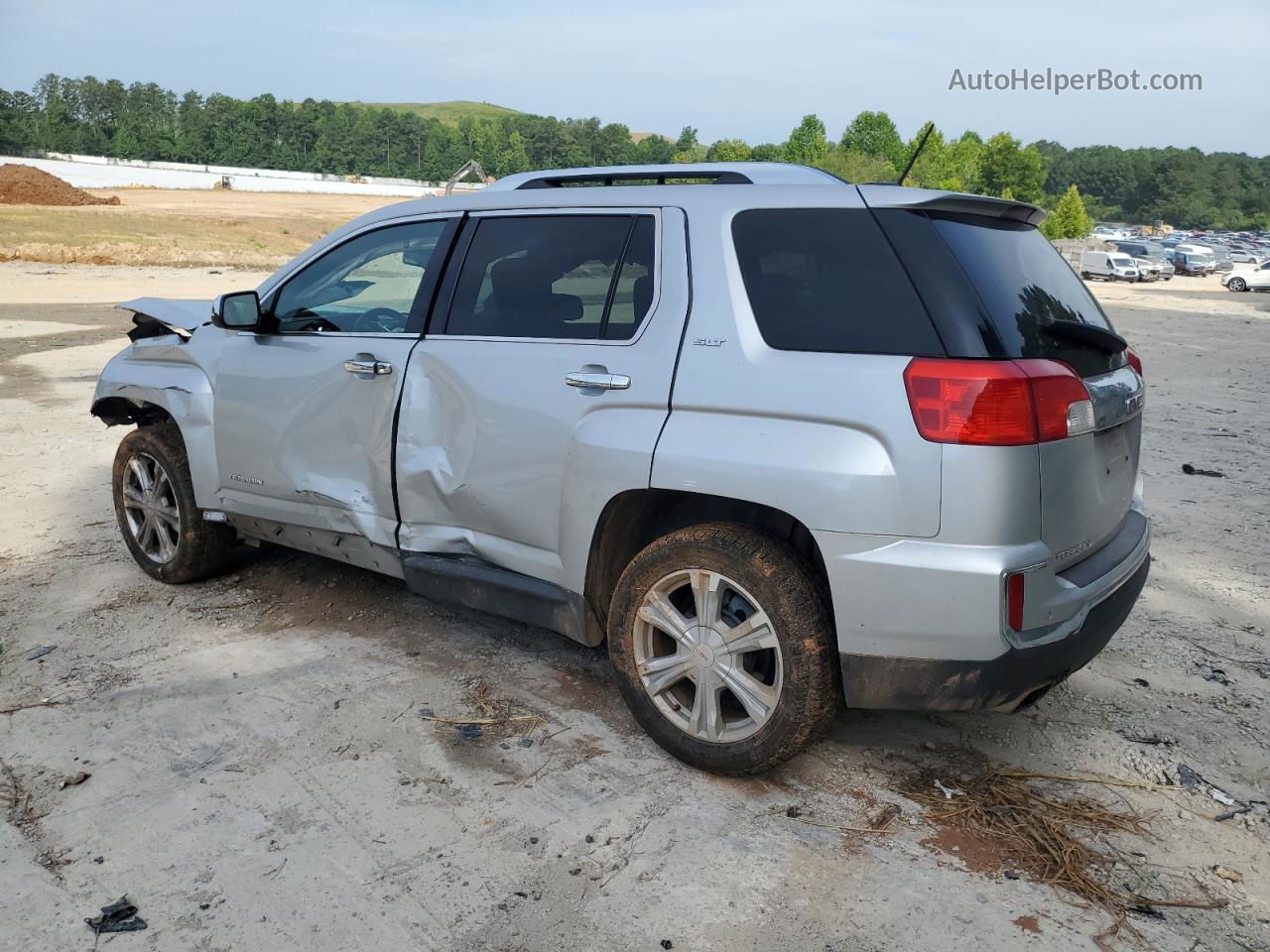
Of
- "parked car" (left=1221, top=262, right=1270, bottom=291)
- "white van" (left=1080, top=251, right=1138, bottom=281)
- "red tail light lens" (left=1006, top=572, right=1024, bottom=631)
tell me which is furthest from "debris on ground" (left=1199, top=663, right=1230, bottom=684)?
"white van" (left=1080, top=251, right=1138, bottom=281)

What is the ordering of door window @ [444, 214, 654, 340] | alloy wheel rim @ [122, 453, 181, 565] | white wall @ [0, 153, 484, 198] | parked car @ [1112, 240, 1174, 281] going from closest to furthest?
1. door window @ [444, 214, 654, 340]
2. alloy wheel rim @ [122, 453, 181, 565]
3. parked car @ [1112, 240, 1174, 281]
4. white wall @ [0, 153, 484, 198]

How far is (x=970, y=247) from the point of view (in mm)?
3146

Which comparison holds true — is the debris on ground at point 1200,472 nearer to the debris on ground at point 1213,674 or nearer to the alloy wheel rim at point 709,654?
the debris on ground at point 1213,674

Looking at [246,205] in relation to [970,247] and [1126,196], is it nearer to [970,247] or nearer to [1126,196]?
[970,247]

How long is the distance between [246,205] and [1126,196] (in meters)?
160

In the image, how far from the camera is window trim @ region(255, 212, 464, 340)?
416 cm

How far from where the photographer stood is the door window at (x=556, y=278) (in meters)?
3.61

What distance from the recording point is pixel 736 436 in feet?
10.4

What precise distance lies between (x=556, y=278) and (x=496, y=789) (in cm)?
179

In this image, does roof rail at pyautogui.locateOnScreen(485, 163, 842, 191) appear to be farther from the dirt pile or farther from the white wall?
the white wall

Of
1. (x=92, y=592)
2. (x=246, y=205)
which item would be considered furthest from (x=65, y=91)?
(x=92, y=592)

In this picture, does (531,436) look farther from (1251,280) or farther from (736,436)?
(1251,280)

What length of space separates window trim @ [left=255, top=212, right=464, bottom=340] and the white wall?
229 feet

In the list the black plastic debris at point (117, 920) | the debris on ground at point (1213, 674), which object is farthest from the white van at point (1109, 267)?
the black plastic debris at point (117, 920)
